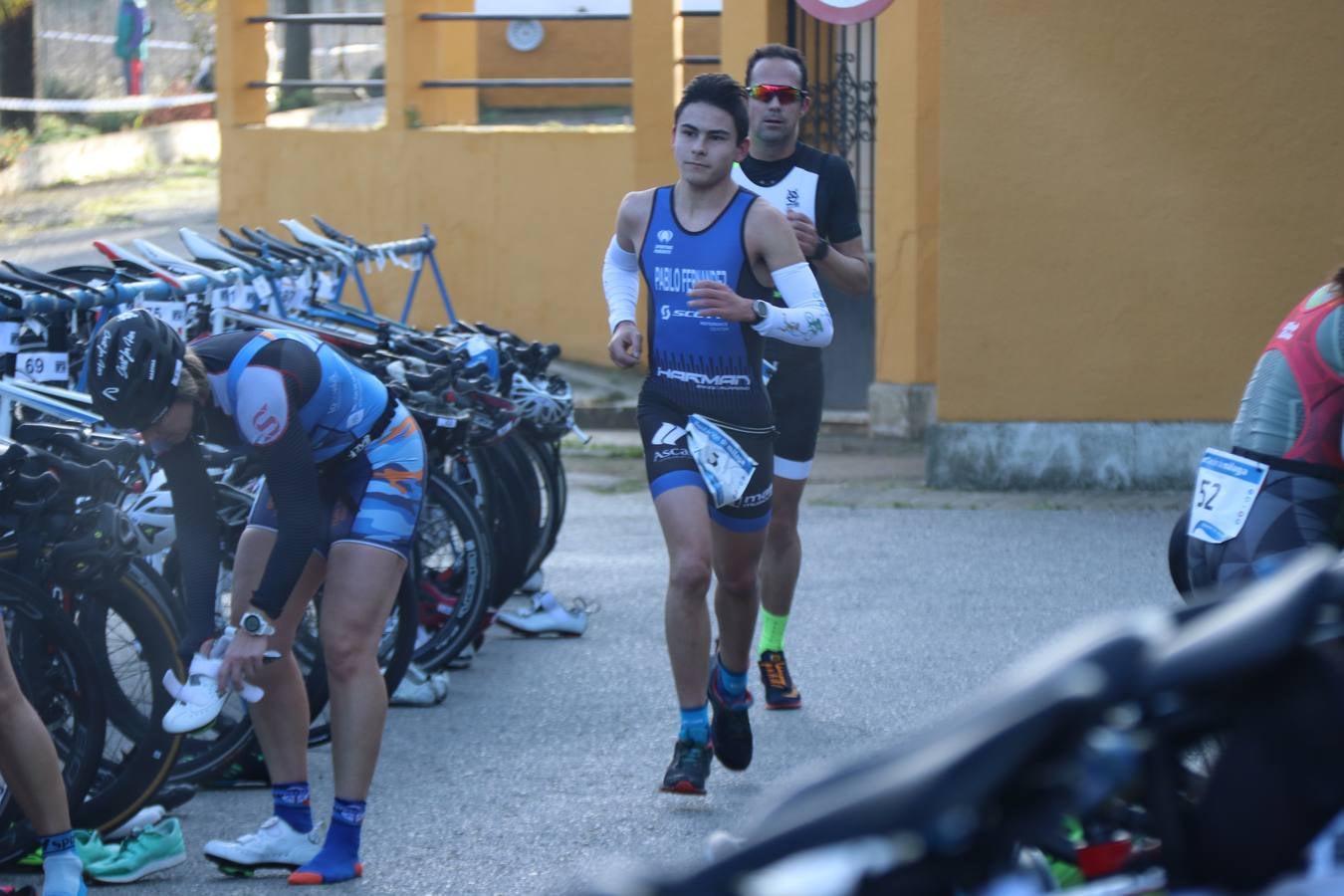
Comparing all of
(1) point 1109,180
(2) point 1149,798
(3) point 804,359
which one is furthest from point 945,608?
(2) point 1149,798

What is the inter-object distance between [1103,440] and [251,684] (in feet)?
22.0

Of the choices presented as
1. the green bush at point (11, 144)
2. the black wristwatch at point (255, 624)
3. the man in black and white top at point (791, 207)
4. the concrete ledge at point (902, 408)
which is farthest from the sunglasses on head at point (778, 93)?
the green bush at point (11, 144)

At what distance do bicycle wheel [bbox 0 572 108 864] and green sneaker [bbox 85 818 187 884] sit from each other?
7.3 inches

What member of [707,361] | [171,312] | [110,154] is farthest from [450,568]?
[110,154]

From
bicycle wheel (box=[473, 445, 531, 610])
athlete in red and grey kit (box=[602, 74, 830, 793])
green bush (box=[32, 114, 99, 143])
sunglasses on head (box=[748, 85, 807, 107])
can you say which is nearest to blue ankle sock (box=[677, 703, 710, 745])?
athlete in red and grey kit (box=[602, 74, 830, 793])

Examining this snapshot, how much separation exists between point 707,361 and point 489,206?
31.4 ft

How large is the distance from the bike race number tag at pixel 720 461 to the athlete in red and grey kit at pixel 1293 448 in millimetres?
1547

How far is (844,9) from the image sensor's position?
8898 millimetres

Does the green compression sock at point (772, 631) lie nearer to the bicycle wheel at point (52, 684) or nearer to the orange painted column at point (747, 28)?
the bicycle wheel at point (52, 684)

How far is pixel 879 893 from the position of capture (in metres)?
2.01

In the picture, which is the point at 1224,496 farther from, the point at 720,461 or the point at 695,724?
the point at 695,724

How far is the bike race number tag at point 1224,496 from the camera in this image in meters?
4.57

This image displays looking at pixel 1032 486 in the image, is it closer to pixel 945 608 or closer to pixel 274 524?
pixel 945 608

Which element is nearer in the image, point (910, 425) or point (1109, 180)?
point (1109, 180)
